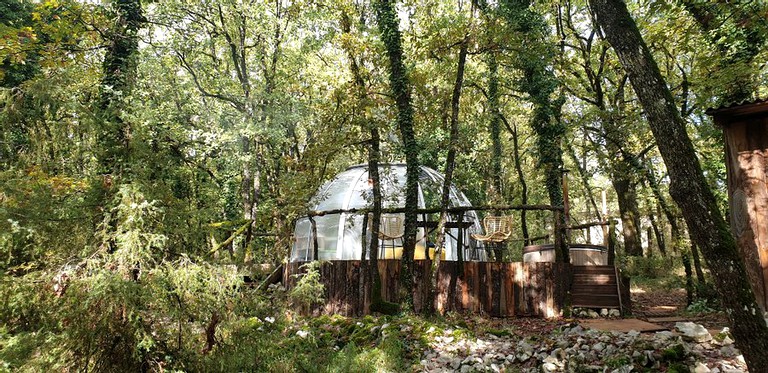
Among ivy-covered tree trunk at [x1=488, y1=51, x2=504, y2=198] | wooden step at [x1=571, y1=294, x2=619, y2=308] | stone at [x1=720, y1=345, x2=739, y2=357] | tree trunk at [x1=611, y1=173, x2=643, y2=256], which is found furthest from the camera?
tree trunk at [x1=611, y1=173, x2=643, y2=256]

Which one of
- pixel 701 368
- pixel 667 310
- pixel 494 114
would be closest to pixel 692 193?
pixel 701 368

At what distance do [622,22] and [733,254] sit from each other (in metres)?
2.14

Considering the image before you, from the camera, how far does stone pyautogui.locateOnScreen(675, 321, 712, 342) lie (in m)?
5.21

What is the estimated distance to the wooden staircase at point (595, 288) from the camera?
814cm

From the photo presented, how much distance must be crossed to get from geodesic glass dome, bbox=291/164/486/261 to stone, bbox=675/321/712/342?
525cm

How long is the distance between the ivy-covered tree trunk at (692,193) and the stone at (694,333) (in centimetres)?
189

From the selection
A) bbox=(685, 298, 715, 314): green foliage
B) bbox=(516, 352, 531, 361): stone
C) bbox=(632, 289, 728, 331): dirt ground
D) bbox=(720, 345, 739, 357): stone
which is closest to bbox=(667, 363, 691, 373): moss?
bbox=(720, 345, 739, 357): stone

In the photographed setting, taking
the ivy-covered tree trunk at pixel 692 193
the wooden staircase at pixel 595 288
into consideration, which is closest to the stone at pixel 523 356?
the ivy-covered tree trunk at pixel 692 193

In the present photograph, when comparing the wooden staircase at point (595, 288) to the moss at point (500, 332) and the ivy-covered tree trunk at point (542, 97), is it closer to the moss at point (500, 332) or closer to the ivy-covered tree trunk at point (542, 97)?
the moss at point (500, 332)

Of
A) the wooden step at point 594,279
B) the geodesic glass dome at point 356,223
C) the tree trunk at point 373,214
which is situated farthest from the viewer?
the geodesic glass dome at point 356,223

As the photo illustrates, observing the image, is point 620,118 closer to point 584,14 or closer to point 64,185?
point 584,14

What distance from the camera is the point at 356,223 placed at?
10.9m

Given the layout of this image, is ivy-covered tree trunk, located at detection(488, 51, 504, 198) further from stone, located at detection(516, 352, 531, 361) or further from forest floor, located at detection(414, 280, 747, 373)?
stone, located at detection(516, 352, 531, 361)

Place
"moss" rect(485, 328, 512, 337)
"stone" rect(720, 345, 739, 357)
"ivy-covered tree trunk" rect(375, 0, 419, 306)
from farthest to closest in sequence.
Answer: "ivy-covered tree trunk" rect(375, 0, 419, 306) < "moss" rect(485, 328, 512, 337) < "stone" rect(720, 345, 739, 357)
